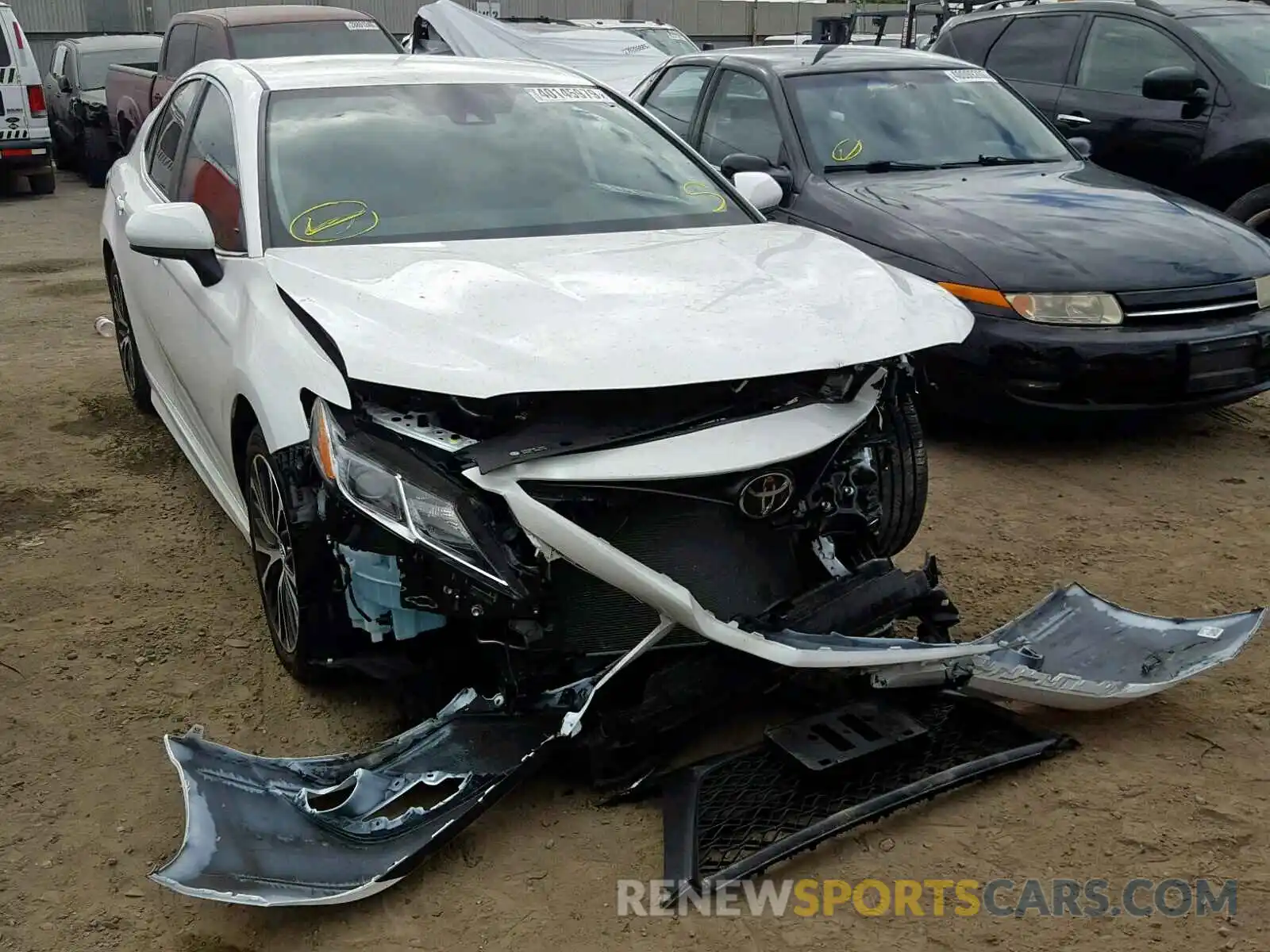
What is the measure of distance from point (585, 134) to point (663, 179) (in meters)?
0.31

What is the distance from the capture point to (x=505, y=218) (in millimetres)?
3865

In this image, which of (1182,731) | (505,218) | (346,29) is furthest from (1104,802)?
(346,29)

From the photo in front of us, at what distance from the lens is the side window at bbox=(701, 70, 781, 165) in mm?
6477

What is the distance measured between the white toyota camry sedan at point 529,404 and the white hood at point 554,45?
8319mm

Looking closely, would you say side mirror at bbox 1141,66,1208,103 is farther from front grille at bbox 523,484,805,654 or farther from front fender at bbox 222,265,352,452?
front fender at bbox 222,265,352,452

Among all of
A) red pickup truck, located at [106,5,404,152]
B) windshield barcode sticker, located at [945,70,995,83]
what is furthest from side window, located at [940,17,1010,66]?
red pickup truck, located at [106,5,404,152]

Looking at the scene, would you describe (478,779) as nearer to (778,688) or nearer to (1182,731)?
(778,688)

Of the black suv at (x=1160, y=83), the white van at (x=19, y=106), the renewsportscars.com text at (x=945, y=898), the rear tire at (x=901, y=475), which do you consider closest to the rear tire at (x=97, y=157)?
the white van at (x=19, y=106)

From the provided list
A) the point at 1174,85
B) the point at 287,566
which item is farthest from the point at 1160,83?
the point at 287,566

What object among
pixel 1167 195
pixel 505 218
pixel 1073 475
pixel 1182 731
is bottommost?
pixel 1073 475

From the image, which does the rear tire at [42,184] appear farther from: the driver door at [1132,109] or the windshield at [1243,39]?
the windshield at [1243,39]

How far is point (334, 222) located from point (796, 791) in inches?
82.7

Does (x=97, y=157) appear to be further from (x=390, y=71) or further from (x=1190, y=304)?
(x=1190, y=304)

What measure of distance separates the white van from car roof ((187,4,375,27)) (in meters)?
3.29
